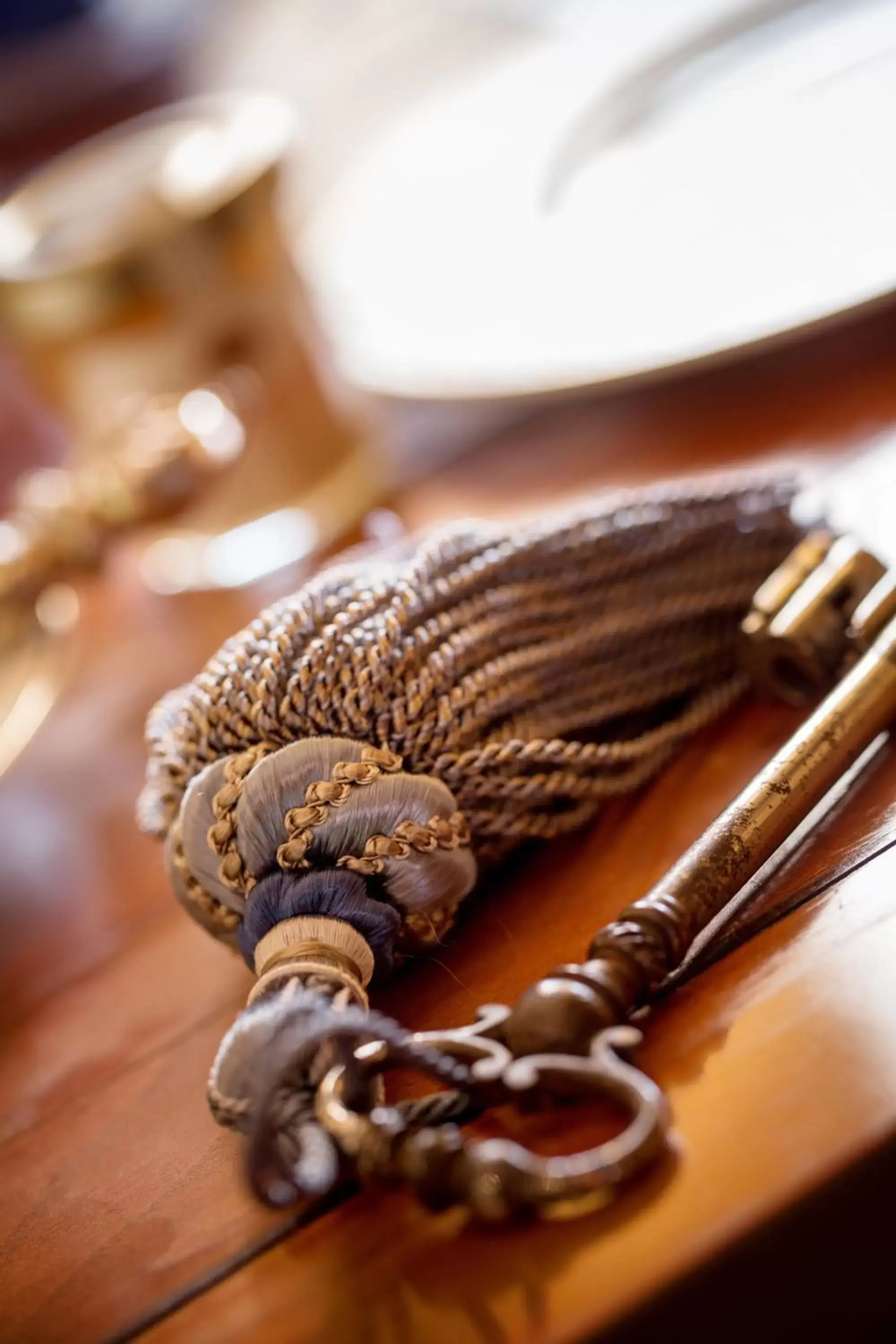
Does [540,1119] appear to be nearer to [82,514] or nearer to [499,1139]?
[499,1139]

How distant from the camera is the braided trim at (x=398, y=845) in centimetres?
36

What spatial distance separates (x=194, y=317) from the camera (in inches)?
27.3

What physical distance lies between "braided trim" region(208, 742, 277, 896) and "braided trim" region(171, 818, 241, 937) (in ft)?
0.06

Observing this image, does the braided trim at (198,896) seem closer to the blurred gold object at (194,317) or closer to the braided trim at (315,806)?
the braided trim at (315,806)

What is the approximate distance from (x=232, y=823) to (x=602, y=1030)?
0.12 m

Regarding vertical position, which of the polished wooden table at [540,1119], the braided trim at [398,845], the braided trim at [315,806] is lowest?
the polished wooden table at [540,1119]

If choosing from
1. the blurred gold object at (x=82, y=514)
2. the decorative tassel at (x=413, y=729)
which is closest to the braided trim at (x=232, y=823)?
the decorative tassel at (x=413, y=729)

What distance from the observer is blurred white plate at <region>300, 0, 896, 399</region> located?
2.00 feet

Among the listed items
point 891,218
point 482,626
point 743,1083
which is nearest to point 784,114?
point 891,218

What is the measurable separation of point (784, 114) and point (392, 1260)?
0.62 metres

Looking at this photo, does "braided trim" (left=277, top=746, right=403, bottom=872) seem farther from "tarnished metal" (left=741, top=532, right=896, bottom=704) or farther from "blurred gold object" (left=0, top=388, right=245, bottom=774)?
"blurred gold object" (left=0, top=388, right=245, bottom=774)

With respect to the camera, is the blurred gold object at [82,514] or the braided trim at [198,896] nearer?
the braided trim at [198,896]

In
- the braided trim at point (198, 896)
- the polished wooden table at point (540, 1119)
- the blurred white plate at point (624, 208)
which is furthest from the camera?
the blurred white plate at point (624, 208)

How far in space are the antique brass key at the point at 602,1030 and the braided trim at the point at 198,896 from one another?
8 cm
